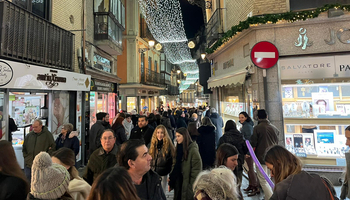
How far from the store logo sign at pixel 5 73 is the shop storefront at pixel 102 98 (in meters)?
4.57

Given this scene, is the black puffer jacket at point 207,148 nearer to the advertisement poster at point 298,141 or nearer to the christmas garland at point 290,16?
the advertisement poster at point 298,141

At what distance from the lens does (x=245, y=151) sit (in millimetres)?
4238

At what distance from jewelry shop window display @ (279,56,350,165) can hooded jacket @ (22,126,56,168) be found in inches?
276

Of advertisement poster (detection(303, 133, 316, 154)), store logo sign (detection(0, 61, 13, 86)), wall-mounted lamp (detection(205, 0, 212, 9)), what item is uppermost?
wall-mounted lamp (detection(205, 0, 212, 9))

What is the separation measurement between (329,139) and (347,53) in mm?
2791

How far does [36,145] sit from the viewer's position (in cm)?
462

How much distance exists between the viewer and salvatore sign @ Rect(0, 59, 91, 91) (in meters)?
4.67

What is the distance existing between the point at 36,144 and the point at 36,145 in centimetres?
2

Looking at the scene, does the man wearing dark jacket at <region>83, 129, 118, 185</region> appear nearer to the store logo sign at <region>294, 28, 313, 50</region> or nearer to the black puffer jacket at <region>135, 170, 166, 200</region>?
the black puffer jacket at <region>135, 170, 166, 200</region>

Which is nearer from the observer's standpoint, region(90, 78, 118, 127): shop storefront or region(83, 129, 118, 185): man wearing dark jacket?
region(83, 129, 118, 185): man wearing dark jacket

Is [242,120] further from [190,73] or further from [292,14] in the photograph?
[190,73]

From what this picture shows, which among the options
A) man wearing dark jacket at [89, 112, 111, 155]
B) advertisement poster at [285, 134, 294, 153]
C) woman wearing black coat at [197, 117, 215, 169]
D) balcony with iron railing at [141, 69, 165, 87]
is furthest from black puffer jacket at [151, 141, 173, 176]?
balcony with iron railing at [141, 69, 165, 87]

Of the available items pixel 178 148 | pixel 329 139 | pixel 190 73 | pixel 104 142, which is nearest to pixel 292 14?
pixel 329 139

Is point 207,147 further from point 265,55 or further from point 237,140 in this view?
point 265,55
